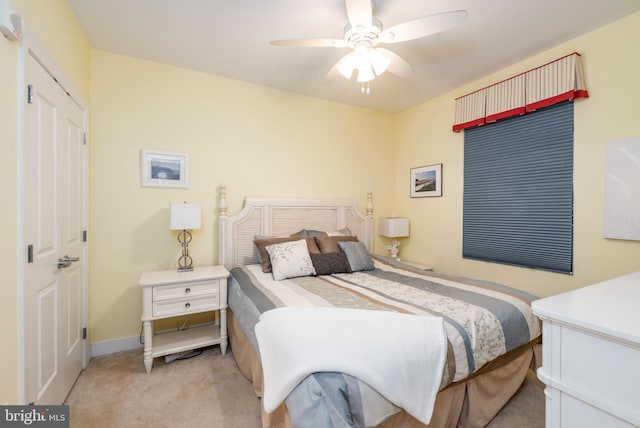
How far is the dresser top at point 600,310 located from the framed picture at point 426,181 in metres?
2.46

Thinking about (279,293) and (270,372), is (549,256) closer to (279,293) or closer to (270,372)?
(279,293)

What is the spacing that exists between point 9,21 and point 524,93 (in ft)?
11.5

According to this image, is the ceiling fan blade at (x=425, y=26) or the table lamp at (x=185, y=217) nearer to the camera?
the ceiling fan blade at (x=425, y=26)

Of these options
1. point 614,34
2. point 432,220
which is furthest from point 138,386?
point 614,34

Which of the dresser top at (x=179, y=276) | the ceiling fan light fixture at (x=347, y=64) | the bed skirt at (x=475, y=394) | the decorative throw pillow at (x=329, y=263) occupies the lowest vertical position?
the bed skirt at (x=475, y=394)

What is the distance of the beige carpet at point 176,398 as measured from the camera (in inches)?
66.6

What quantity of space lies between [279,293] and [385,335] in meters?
0.94

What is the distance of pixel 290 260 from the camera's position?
8.22ft

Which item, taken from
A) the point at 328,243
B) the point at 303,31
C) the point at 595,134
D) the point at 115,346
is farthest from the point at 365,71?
the point at 115,346

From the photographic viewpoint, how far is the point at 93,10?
2.00 m

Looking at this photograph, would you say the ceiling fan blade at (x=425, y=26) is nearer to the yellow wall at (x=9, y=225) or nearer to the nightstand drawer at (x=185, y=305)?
the yellow wall at (x=9, y=225)

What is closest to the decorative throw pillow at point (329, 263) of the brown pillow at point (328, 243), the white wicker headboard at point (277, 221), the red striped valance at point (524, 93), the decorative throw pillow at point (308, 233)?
the brown pillow at point (328, 243)

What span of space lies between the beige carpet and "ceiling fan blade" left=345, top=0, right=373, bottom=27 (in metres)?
2.50

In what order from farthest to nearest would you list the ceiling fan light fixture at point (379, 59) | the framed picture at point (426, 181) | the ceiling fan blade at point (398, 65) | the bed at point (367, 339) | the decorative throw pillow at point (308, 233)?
the framed picture at point (426, 181), the decorative throw pillow at point (308, 233), the ceiling fan blade at point (398, 65), the ceiling fan light fixture at point (379, 59), the bed at point (367, 339)
